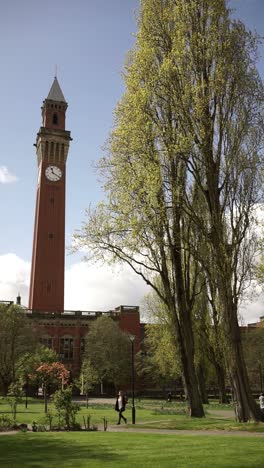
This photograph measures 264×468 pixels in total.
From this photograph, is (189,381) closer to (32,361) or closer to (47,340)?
(32,361)

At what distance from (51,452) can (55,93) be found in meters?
77.2

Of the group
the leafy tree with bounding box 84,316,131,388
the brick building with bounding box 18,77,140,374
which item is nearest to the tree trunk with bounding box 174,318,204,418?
the leafy tree with bounding box 84,316,131,388

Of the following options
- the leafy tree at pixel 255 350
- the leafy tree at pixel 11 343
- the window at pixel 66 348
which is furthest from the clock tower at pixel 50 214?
the leafy tree at pixel 255 350

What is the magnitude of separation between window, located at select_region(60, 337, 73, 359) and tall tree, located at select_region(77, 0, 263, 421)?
47.4 metres

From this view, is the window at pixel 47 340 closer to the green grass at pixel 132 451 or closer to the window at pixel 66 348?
the window at pixel 66 348

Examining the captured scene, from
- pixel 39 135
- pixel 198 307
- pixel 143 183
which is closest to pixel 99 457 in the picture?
pixel 143 183

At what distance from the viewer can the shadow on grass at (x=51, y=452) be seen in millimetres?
9359

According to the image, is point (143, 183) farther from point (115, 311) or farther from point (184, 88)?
point (115, 311)

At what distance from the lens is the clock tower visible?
225 feet

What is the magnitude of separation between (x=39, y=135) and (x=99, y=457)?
6979 centimetres

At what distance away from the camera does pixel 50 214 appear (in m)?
71.9

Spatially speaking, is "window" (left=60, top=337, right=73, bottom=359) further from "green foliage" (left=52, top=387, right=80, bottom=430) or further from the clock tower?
"green foliage" (left=52, top=387, right=80, bottom=430)

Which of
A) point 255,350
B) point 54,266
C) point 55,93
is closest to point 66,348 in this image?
point 54,266

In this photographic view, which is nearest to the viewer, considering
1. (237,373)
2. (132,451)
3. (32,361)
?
(132,451)
